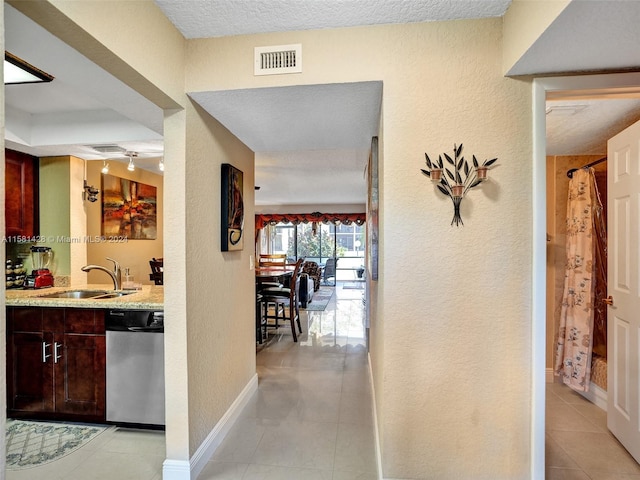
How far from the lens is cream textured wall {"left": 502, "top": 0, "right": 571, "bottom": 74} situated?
1204mm

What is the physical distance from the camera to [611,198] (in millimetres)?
2225

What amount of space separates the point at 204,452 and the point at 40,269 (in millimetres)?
2602

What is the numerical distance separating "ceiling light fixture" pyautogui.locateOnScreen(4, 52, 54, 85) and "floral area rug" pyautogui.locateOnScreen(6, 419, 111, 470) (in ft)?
7.59

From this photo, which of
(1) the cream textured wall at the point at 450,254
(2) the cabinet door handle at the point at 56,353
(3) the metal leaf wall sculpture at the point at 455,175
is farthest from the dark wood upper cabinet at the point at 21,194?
(3) the metal leaf wall sculpture at the point at 455,175

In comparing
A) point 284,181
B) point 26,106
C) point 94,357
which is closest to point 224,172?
point 94,357

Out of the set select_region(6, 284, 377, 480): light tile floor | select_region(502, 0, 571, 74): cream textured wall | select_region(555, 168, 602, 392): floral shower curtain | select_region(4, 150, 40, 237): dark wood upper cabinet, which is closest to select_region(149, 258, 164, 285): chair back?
select_region(4, 150, 40, 237): dark wood upper cabinet

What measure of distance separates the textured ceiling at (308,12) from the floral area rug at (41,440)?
2638 millimetres

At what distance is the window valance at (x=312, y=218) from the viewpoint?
9570 millimetres

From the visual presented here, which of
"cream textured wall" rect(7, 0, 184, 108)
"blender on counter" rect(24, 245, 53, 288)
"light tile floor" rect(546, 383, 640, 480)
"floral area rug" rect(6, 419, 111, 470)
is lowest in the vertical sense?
"light tile floor" rect(546, 383, 640, 480)

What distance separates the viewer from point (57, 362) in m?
2.32

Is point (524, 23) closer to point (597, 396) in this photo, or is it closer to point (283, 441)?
point (283, 441)

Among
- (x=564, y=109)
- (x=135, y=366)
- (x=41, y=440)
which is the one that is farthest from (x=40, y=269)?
(x=564, y=109)

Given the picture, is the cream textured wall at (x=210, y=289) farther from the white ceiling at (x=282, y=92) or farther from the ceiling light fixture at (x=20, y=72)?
the ceiling light fixture at (x=20, y=72)

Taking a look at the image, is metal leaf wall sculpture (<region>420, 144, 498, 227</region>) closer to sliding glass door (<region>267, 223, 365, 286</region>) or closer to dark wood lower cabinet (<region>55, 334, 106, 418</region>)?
dark wood lower cabinet (<region>55, 334, 106, 418</region>)
